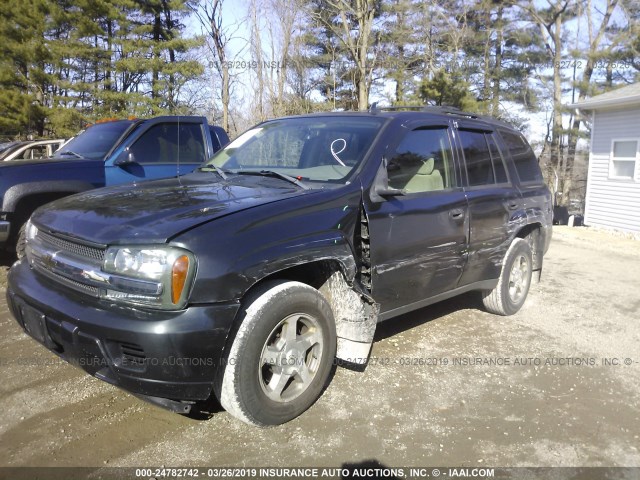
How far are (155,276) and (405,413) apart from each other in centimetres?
183

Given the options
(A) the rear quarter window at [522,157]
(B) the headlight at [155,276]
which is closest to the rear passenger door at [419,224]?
(A) the rear quarter window at [522,157]

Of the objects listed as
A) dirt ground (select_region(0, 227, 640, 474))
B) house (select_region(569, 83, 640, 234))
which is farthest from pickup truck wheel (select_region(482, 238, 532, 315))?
house (select_region(569, 83, 640, 234))

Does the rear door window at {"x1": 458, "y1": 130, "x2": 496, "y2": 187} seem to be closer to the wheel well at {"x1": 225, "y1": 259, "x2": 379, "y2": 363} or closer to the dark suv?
the dark suv

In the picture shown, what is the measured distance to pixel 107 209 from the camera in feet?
9.37

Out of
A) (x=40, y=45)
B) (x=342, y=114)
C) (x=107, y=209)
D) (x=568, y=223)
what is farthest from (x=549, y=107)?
(x=107, y=209)

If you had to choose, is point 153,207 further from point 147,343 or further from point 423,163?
point 423,163

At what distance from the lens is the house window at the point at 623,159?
13177mm

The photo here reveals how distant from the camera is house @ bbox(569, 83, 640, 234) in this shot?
1302 cm

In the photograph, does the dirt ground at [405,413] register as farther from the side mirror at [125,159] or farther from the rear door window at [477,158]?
the side mirror at [125,159]

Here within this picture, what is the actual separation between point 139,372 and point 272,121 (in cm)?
266

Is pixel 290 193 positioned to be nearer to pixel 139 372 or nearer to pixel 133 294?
pixel 133 294

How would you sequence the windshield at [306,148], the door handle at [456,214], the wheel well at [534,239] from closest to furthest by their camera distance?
the windshield at [306,148], the door handle at [456,214], the wheel well at [534,239]

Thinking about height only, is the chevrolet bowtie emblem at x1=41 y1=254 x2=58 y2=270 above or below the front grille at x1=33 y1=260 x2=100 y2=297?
above

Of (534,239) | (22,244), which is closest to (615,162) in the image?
(534,239)
